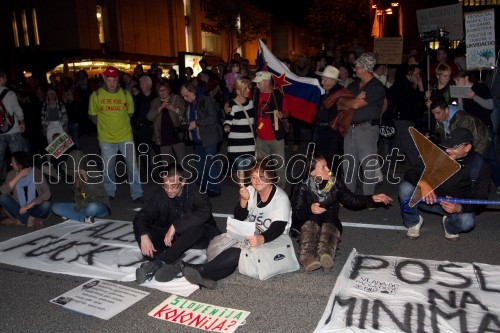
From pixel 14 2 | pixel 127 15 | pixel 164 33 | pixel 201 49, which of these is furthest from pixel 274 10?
pixel 14 2

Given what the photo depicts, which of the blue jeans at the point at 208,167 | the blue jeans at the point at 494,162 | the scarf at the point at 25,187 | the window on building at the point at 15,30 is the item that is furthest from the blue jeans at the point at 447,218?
the window on building at the point at 15,30

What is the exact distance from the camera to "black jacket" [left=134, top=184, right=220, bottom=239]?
486cm

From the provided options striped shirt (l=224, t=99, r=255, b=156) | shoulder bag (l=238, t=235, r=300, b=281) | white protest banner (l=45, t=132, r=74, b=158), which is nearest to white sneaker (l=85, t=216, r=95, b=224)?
white protest banner (l=45, t=132, r=74, b=158)

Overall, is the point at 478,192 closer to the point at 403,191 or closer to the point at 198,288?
the point at 403,191

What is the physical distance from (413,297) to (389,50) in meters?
7.91

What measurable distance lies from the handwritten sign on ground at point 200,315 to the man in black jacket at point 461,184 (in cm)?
237

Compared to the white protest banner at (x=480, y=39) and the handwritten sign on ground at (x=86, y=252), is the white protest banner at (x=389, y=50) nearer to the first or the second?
the white protest banner at (x=480, y=39)

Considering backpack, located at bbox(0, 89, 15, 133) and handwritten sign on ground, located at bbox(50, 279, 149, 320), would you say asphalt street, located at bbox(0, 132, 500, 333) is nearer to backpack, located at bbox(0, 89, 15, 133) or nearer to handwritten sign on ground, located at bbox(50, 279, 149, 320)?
handwritten sign on ground, located at bbox(50, 279, 149, 320)

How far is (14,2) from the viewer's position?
28969 millimetres

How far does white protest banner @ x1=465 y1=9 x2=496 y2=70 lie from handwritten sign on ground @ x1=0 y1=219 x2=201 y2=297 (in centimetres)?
563

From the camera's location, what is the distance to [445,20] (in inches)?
380

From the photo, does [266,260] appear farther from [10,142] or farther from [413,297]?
[10,142]

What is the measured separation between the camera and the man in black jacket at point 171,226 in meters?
4.61

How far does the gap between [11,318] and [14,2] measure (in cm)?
3021
